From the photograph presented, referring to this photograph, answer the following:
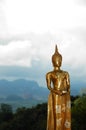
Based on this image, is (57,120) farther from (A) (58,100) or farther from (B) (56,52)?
(B) (56,52)

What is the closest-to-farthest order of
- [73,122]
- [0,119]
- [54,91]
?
[54,91]
[73,122]
[0,119]

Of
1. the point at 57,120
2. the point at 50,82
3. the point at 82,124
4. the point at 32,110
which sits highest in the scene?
the point at 32,110

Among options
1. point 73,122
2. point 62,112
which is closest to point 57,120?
→ point 62,112

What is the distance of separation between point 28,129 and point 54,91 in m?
34.5

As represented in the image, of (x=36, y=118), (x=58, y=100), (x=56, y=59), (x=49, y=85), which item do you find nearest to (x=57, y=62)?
(x=56, y=59)

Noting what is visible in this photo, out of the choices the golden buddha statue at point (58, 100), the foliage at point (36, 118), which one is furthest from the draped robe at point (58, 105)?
the foliage at point (36, 118)

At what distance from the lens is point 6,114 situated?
187 feet

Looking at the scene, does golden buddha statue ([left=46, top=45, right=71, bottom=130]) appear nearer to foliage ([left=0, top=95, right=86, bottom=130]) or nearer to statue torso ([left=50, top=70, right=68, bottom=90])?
statue torso ([left=50, top=70, right=68, bottom=90])

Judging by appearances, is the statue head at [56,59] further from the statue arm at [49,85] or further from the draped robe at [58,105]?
the statue arm at [49,85]

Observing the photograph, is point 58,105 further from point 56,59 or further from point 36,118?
point 36,118

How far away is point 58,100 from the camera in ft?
53.6

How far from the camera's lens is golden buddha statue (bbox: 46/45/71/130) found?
16.3 m

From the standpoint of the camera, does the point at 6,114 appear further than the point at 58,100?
Yes

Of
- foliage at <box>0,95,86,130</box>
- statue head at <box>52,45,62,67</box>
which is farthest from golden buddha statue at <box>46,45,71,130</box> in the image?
foliage at <box>0,95,86,130</box>
